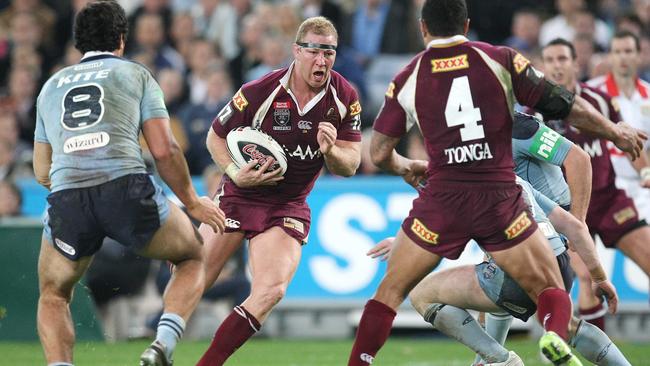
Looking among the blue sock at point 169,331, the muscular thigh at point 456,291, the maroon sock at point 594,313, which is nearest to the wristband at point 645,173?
the maroon sock at point 594,313

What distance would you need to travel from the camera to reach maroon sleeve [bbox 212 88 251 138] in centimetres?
851

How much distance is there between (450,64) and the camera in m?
7.08

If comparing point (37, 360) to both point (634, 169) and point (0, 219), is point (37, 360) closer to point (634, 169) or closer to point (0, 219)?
point (0, 219)

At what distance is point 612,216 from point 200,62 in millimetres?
7259

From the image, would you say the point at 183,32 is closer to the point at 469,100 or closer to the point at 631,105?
the point at 631,105

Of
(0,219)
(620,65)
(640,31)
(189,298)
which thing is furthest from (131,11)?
(189,298)

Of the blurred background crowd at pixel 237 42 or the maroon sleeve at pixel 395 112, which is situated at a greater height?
the maroon sleeve at pixel 395 112

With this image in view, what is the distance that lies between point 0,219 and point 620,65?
22.8 ft

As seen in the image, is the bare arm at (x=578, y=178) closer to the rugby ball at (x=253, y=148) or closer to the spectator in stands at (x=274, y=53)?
the rugby ball at (x=253, y=148)

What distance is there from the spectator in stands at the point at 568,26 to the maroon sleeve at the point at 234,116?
7984 millimetres

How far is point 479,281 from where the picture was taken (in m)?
7.90

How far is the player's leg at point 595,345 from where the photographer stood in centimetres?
791

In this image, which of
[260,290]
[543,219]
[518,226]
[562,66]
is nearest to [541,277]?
[518,226]

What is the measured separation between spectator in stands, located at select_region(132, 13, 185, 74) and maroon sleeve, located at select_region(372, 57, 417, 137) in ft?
31.1
